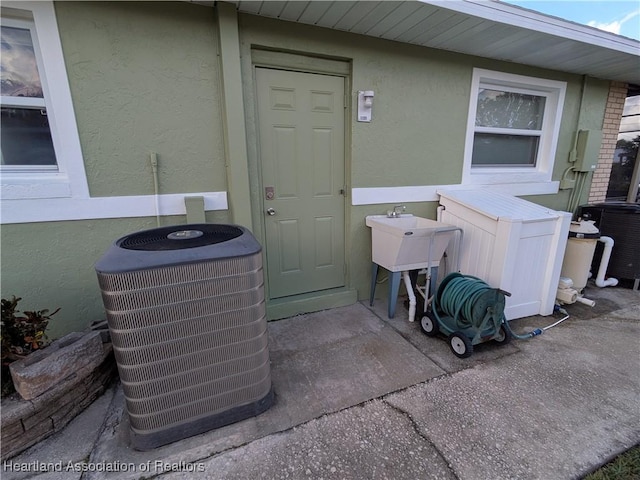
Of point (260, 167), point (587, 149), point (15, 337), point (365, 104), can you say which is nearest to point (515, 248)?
point (365, 104)

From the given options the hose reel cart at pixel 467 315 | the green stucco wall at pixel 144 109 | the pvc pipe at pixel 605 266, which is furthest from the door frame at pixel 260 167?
the pvc pipe at pixel 605 266

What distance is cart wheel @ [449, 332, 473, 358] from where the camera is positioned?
2.24 metres

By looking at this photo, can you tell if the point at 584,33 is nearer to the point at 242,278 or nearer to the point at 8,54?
the point at 242,278

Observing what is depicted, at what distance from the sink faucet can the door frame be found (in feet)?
1.44

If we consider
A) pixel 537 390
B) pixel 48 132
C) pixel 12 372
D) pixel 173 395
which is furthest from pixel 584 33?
pixel 12 372

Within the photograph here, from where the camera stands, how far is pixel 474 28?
8.33ft

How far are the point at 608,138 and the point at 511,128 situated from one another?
1.82 metres

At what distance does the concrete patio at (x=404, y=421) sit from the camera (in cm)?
145

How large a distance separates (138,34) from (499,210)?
3.26 metres

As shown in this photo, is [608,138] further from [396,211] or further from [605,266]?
Result: [396,211]

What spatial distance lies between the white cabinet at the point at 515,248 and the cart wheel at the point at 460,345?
686 mm

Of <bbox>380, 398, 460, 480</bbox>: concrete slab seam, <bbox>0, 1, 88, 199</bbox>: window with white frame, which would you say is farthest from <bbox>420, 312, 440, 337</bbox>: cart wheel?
<bbox>0, 1, 88, 199</bbox>: window with white frame

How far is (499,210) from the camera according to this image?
8.95 ft

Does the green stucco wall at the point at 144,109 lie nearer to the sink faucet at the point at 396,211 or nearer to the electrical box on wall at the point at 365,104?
the electrical box on wall at the point at 365,104
